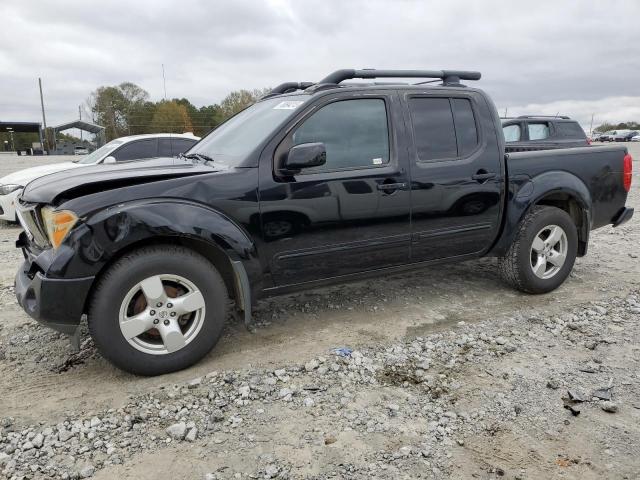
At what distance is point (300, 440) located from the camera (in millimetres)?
2389

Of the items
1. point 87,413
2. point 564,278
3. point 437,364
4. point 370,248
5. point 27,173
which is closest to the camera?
point 87,413

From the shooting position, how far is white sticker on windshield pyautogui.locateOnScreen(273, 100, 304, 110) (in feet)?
11.2

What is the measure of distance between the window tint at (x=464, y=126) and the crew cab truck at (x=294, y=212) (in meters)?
0.01

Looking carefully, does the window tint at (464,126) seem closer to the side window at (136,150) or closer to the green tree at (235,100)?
the side window at (136,150)

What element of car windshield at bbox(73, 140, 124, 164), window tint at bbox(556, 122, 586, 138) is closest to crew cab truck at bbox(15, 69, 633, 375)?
car windshield at bbox(73, 140, 124, 164)

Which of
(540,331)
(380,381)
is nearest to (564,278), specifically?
(540,331)

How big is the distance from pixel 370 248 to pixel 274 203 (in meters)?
0.84

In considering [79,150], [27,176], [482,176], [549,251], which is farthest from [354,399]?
[79,150]

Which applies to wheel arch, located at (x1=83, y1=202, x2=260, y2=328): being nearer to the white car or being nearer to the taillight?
the taillight

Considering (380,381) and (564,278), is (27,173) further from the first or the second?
(564,278)

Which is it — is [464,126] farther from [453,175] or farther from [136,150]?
[136,150]

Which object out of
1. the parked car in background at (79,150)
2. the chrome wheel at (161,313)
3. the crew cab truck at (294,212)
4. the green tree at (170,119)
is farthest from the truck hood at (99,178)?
the green tree at (170,119)

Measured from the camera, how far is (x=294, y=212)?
323cm

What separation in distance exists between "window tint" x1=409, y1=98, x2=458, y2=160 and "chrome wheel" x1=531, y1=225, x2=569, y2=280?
1224 mm
